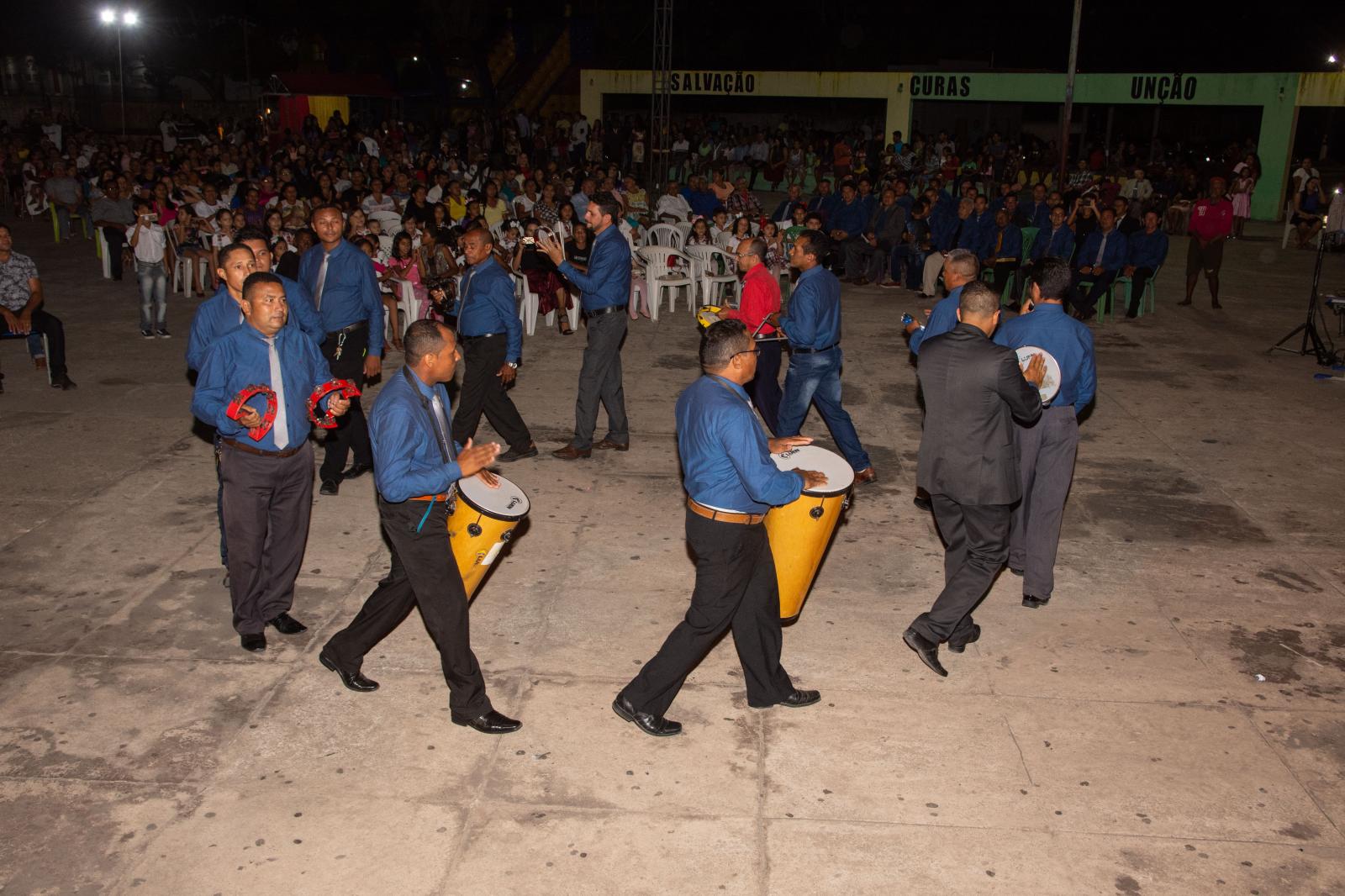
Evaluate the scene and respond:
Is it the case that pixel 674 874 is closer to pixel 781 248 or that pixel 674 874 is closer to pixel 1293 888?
pixel 1293 888

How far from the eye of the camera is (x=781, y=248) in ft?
45.6

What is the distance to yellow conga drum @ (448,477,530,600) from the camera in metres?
4.50

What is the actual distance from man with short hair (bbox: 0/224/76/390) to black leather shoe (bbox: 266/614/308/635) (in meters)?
5.46

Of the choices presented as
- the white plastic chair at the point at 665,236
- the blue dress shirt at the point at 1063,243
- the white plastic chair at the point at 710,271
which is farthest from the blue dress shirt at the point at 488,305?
the blue dress shirt at the point at 1063,243

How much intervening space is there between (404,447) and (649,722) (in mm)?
1498

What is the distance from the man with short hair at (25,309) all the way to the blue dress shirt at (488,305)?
13.7ft

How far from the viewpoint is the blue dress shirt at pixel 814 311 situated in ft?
23.8

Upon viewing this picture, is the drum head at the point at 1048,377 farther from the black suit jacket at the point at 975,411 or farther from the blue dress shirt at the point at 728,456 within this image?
the blue dress shirt at the point at 728,456

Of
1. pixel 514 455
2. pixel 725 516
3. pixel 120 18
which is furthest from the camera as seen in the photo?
pixel 120 18

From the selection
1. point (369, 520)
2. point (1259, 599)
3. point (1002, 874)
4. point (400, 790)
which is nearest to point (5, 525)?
point (369, 520)

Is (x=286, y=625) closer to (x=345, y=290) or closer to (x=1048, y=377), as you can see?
(x=345, y=290)

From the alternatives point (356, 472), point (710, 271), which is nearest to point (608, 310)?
point (356, 472)

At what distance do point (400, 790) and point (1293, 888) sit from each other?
316 centimetres

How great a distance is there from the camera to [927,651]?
5.23m
